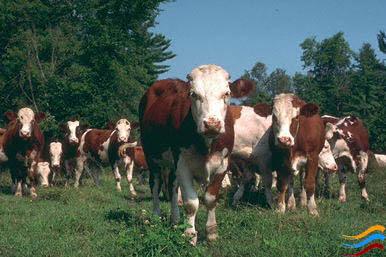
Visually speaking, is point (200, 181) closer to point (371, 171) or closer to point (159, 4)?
point (371, 171)

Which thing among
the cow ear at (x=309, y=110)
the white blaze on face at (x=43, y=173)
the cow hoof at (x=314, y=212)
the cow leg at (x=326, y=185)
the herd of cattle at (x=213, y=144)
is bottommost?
the white blaze on face at (x=43, y=173)

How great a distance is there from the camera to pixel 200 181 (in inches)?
272

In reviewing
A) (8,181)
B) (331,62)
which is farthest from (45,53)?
(331,62)

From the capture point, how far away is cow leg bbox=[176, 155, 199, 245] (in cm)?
634

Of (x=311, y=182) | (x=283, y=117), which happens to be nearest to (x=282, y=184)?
(x=311, y=182)

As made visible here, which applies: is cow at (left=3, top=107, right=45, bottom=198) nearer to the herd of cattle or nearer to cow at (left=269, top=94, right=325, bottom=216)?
the herd of cattle

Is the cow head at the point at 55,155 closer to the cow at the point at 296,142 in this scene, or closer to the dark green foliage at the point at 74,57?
the cow at the point at 296,142

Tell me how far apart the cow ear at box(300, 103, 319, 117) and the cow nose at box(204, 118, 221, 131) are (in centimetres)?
394

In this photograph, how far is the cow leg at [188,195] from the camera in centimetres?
634

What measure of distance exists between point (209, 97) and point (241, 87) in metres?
0.98

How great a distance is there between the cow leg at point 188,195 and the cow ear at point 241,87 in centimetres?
124

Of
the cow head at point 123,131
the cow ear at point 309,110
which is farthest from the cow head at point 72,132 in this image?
the cow ear at point 309,110

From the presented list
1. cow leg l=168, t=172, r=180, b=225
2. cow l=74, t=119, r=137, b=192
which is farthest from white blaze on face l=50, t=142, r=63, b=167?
cow leg l=168, t=172, r=180, b=225

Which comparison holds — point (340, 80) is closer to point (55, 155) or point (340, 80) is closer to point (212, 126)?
point (55, 155)
